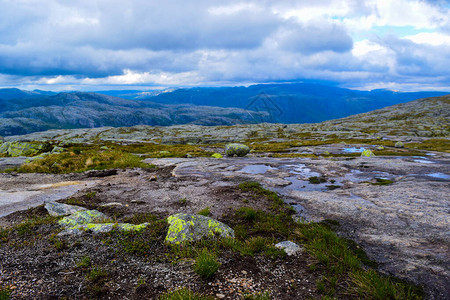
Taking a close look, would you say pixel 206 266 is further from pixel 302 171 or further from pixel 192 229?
pixel 302 171

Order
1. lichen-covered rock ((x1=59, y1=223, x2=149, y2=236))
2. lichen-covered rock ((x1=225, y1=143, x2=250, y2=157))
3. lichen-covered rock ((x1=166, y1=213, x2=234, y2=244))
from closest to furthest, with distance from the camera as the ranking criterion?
lichen-covered rock ((x1=166, y1=213, x2=234, y2=244))
lichen-covered rock ((x1=59, y1=223, x2=149, y2=236))
lichen-covered rock ((x1=225, y1=143, x2=250, y2=157))

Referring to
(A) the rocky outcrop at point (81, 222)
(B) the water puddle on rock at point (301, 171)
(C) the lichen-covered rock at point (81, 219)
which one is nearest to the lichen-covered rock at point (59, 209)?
(A) the rocky outcrop at point (81, 222)

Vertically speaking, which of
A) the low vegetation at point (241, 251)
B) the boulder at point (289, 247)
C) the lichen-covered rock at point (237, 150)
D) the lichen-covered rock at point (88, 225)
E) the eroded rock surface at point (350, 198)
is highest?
the lichen-covered rock at point (88, 225)

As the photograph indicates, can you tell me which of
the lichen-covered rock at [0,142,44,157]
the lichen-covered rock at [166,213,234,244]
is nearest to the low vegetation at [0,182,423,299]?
the lichen-covered rock at [166,213,234,244]

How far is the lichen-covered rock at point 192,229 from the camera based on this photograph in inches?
383

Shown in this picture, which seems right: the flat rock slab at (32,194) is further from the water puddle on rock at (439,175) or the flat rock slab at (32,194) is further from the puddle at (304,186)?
the water puddle on rock at (439,175)

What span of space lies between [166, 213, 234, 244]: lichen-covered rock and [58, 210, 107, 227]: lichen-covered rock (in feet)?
13.5

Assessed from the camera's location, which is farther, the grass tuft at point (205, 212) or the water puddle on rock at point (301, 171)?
the water puddle on rock at point (301, 171)

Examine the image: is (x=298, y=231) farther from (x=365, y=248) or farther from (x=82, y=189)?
(x=82, y=189)

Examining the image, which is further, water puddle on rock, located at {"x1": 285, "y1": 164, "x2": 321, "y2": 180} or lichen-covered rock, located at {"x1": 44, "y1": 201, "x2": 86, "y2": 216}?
water puddle on rock, located at {"x1": 285, "y1": 164, "x2": 321, "y2": 180}

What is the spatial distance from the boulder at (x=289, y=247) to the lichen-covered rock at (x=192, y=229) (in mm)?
2336

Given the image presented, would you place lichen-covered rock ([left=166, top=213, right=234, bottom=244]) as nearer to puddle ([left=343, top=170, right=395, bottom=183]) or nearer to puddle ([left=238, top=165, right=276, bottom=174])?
puddle ([left=238, top=165, right=276, bottom=174])

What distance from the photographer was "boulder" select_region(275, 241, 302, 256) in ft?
29.6

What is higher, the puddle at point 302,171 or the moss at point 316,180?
the moss at point 316,180
